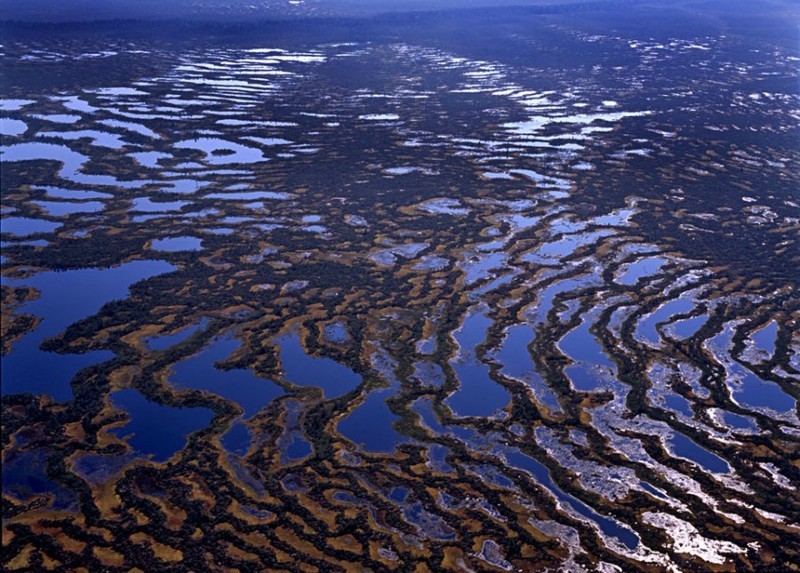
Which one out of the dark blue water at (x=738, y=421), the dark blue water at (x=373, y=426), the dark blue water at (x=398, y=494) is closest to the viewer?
the dark blue water at (x=398, y=494)

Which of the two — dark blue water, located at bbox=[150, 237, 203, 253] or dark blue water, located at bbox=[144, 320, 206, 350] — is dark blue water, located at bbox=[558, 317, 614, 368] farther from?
dark blue water, located at bbox=[150, 237, 203, 253]

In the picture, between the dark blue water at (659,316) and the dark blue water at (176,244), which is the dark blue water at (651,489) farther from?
the dark blue water at (176,244)

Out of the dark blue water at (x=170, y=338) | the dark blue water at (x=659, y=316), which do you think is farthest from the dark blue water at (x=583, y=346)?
the dark blue water at (x=170, y=338)

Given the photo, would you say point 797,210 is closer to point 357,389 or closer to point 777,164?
point 777,164

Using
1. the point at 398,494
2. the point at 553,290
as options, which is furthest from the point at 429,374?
the point at 553,290

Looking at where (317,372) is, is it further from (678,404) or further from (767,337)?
(767,337)

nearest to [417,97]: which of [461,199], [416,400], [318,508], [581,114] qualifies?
[581,114]

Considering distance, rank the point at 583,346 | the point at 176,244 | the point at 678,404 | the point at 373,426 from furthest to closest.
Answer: the point at 176,244 < the point at 583,346 < the point at 678,404 < the point at 373,426
